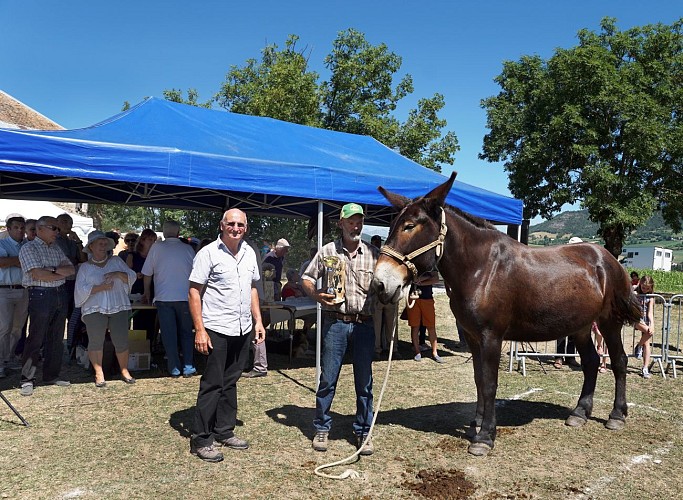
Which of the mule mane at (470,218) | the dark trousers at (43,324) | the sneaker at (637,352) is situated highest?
the mule mane at (470,218)

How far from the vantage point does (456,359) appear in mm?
8602

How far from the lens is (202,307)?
4.18 m

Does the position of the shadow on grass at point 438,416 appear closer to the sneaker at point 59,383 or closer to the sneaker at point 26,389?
the sneaker at point 59,383

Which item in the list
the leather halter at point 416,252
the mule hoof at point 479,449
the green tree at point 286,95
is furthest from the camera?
the green tree at point 286,95

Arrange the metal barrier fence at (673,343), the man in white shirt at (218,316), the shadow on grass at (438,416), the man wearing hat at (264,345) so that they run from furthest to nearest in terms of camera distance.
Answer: the metal barrier fence at (673,343) < the man wearing hat at (264,345) < the shadow on grass at (438,416) < the man in white shirt at (218,316)

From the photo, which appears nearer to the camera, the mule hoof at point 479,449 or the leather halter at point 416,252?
the leather halter at point 416,252

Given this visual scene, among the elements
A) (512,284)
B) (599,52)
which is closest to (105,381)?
(512,284)

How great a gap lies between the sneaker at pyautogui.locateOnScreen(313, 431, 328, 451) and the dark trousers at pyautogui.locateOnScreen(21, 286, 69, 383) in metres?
3.43

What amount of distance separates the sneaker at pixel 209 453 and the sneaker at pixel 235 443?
0.23 meters

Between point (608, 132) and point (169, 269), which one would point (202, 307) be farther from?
point (608, 132)

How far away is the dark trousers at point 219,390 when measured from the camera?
13.4 feet

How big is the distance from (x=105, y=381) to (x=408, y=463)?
404 cm

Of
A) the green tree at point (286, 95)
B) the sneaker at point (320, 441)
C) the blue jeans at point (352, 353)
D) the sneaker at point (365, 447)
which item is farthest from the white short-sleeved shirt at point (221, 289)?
the green tree at point (286, 95)

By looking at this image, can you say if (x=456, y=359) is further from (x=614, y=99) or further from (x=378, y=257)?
(x=614, y=99)
